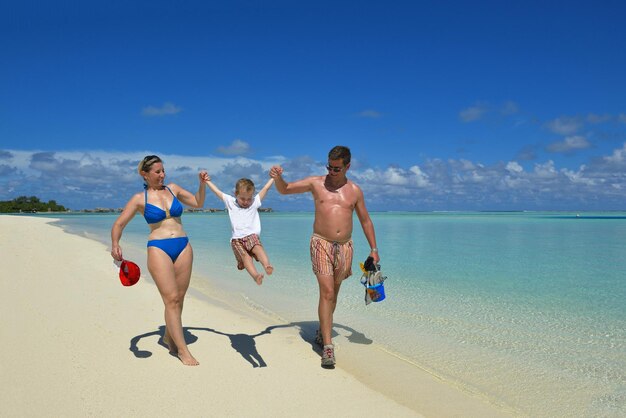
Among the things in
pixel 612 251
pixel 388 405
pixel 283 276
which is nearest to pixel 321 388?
pixel 388 405

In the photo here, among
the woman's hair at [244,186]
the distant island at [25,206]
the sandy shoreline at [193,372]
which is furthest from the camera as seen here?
the distant island at [25,206]

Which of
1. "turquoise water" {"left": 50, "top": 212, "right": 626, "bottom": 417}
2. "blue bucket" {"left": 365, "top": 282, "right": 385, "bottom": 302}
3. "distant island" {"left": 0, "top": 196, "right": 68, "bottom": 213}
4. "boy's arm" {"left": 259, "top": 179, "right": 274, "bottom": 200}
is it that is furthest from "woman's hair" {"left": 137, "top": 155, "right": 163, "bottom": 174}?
"distant island" {"left": 0, "top": 196, "right": 68, "bottom": 213}

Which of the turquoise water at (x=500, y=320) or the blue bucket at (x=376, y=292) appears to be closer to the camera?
the turquoise water at (x=500, y=320)

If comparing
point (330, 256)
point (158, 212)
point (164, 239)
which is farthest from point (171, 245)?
point (330, 256)

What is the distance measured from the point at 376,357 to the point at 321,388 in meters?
1.37

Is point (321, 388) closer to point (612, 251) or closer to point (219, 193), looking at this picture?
point (219, 193)

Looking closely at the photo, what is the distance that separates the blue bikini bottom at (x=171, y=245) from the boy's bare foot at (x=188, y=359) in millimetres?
1042

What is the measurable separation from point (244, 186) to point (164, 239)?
1.50 m

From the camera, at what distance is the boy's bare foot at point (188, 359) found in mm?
5027

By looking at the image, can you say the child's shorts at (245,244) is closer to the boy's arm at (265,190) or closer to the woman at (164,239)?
the boy's arm at (265,190)

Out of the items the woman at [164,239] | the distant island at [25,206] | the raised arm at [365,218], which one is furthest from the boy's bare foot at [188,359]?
the distant island at [25,206]

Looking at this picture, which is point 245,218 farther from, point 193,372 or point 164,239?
point 193,372

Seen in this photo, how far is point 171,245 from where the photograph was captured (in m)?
5.04

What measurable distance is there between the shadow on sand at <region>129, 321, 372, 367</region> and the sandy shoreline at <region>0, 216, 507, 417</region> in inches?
0.9
